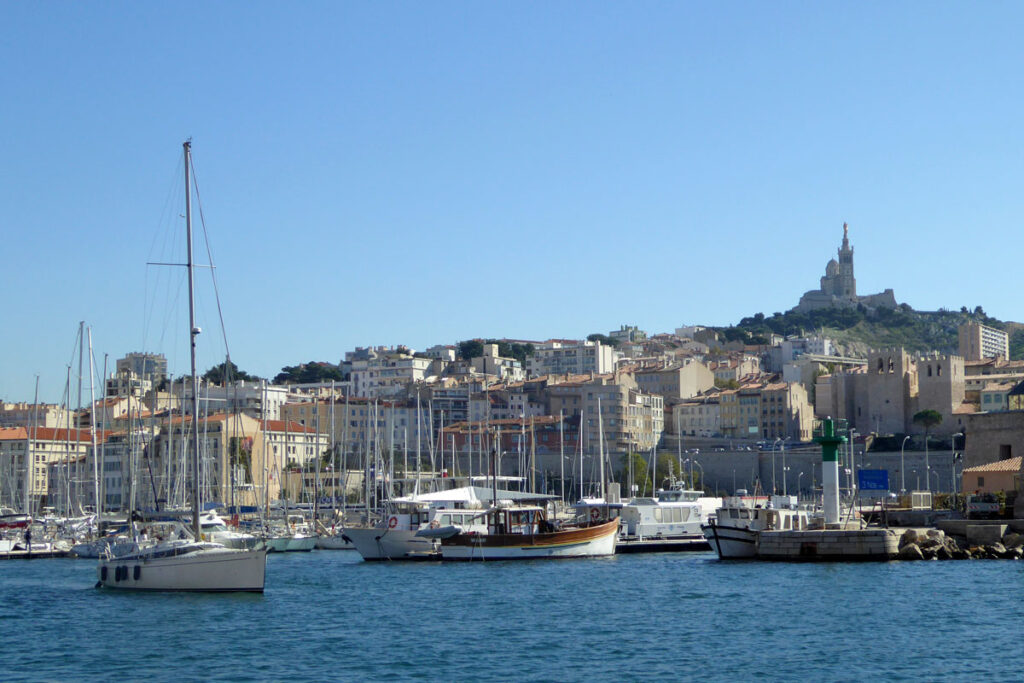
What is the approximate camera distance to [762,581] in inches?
1287

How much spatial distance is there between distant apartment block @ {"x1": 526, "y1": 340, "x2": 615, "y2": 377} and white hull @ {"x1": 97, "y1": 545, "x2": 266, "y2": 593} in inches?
4488

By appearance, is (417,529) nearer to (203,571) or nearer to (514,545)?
(514,545)

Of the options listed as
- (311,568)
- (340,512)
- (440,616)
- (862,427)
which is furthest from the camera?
(862,427)

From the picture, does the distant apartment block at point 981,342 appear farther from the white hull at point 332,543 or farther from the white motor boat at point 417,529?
the white motor boat at point 417,529

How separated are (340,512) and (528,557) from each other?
20767 mm

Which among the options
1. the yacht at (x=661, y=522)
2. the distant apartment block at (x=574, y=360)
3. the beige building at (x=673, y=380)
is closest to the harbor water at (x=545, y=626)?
the yacht at (x=661, y=522)

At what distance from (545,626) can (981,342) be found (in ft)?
485

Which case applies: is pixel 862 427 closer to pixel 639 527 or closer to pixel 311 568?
pixel 639 527

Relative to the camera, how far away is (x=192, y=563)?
2788 centimetres

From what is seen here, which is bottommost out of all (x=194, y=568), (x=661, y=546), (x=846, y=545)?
(x=661, y=546)

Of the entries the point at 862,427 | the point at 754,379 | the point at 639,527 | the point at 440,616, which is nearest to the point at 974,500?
the point at 639,527

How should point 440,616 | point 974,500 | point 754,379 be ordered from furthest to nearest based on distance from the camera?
1. point 754,379
2. point 974,500
3. point 440,616

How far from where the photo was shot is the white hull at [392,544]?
41.9m

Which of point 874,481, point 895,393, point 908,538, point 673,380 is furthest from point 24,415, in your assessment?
point 908,538
